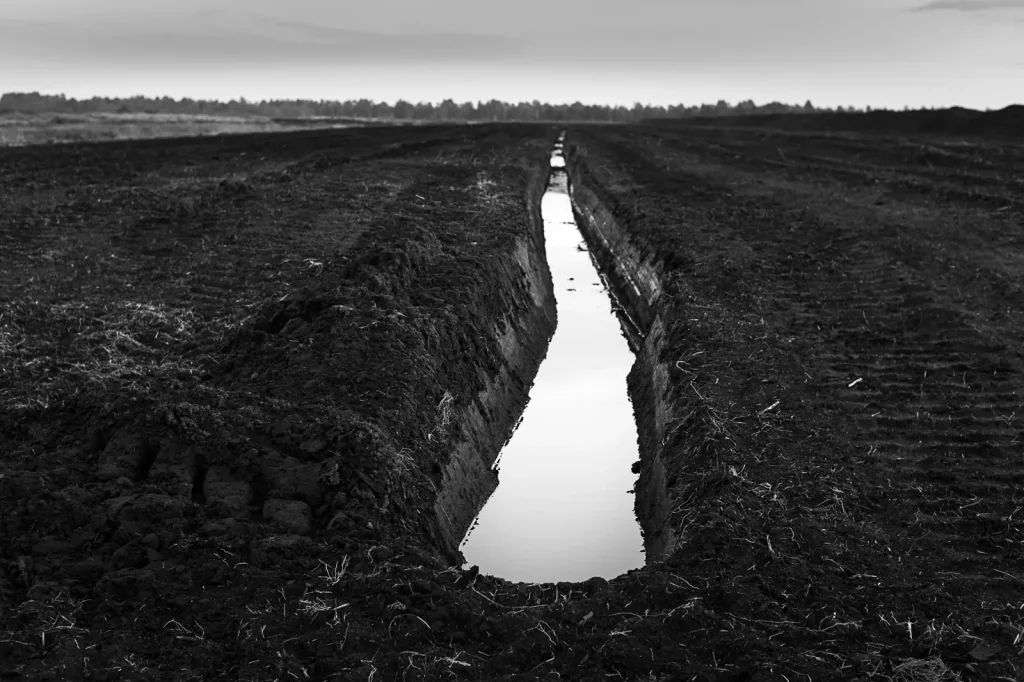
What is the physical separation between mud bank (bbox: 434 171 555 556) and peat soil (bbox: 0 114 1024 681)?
25 centimetres

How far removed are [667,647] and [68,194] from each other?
54.0 ft

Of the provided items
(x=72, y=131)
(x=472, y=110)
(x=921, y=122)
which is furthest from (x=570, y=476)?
(x=472, y=110)

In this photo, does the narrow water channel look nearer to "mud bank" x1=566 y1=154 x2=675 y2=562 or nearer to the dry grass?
"mud bank" x1=566 y1=154 x2=675 y2=562

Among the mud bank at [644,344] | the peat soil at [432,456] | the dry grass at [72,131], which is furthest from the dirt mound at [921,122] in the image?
the dry grass at [72,131]

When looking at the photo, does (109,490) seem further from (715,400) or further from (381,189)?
(381,189)

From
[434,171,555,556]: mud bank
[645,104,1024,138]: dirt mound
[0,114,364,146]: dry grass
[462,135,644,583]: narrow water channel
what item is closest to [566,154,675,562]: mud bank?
[462,135,644,583]: narrow water channel

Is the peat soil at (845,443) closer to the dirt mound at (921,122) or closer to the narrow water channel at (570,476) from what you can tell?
the narrow water channel at (570,476)

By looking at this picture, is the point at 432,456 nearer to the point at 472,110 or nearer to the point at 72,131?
the point at 72,131

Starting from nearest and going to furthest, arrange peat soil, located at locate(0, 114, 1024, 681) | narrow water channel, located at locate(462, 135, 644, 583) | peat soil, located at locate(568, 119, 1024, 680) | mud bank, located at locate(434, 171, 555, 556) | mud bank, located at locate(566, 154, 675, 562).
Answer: peat soil, located at locate(0, 114, 1024, 681)
peat soil, located at locate(568, 119, 1024, 680)
narrow water channel, located at locate(462, 135, 644, 583)
mud bank, located at locate(566, 154, 675, 562)
mud bank, located at locate(434, 171, 555, 556)

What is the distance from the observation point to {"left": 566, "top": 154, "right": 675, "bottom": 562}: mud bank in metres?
7.88

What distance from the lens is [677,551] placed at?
584 centimetres

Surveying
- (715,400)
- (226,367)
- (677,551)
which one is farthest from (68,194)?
(677,551)

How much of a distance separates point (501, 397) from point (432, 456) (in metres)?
2.82

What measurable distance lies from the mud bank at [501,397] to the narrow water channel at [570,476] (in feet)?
0.52
